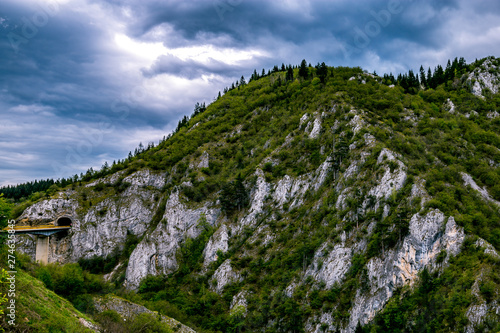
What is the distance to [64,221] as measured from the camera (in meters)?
105

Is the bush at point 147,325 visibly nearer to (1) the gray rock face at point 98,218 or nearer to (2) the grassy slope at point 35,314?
(2) the grassy slope at point 35,314

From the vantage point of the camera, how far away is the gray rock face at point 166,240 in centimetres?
9062

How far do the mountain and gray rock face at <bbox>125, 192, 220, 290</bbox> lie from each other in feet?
1.33

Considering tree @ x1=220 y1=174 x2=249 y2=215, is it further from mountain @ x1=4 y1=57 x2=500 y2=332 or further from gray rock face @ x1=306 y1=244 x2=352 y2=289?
gray rock face @ x1=306 y1=244 x2=352 y2=289

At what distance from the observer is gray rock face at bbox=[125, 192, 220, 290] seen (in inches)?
3568

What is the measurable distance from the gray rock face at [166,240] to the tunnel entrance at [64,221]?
28.3 m

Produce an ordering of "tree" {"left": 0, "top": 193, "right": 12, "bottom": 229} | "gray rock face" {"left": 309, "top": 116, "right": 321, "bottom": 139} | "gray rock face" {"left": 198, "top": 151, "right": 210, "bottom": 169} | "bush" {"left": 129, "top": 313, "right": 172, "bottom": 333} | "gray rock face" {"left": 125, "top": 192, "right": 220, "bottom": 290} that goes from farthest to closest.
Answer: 1. "gray rock face" {"left": 198, "top": 151, "right": 210, "bottom": 169}
2. "gray rock face" {"left": 309, "top": 116, "right": 321, "bottom": 139}
3. "gray rock face" {"left": 125, "top": 192, "right": 220, "bottom": 290}
4. "bush" {"left": 129, "top": 313, "right": 172, "bottom": 333}
5. "tree" {"left": 0, "top": 193, "right": 12, "bottom": 229}

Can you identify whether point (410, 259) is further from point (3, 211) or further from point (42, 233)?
point (42, 233)

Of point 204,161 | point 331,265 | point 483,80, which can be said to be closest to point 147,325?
point 331,265

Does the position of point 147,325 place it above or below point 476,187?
below

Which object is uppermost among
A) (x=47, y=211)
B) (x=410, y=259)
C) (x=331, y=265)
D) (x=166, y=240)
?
(x=47, y=211)

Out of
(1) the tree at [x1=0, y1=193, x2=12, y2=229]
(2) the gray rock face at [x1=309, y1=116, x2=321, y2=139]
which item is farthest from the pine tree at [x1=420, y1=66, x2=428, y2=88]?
(1) the tree at [x1=0, y1=193, x2=12, y2=229]

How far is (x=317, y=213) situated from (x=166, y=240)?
47.7 metres

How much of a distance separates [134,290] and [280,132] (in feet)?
218
